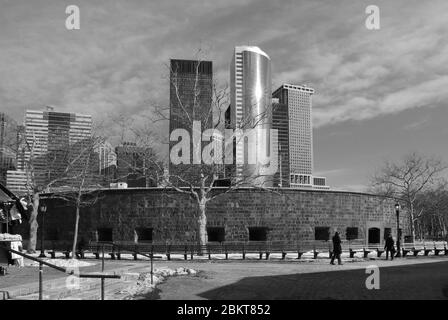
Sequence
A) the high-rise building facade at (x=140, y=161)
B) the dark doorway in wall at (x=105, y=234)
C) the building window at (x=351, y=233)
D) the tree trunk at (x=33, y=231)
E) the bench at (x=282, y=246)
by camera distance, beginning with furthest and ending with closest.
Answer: the building window at (x=351, y=233) → the dark doorway in wall at (x=105, y=234) → the bench at (x=282, y=246) → the high-rise building facade at (x=140, y=161) → the tree trunk at (x=33, y=231)

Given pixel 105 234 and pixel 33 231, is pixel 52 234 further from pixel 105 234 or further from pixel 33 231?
pixel 33 231

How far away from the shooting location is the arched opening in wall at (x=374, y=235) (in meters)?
39.8

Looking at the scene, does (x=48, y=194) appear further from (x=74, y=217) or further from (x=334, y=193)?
(x=334, y=193)

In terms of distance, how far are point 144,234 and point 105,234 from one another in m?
2.97

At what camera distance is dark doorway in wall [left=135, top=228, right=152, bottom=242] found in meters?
34.8

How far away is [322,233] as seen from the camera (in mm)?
36281

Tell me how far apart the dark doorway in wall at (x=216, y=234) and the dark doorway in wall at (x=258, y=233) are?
1915 millimetres

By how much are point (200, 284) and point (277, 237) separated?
68.6ft

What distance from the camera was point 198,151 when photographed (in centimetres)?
3198

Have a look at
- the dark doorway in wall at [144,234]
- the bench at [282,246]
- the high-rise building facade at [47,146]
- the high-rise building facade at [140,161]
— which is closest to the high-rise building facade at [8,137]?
the high-rise building facade at [47,146]

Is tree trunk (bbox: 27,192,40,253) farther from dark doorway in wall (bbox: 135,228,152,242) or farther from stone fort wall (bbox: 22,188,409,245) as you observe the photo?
dark doorway in wall (bbox: 135,228,152,242)

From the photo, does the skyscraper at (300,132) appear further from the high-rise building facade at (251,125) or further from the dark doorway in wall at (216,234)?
the dark doorway in wall at (216,234)

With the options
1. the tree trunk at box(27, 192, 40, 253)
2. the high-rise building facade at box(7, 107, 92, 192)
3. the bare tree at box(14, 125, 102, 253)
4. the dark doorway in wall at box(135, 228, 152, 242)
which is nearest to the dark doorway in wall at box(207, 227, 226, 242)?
the dark doorway in wall at box(135, 228, 152, 242)

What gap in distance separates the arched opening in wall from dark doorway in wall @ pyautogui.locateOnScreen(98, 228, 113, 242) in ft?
65.5
